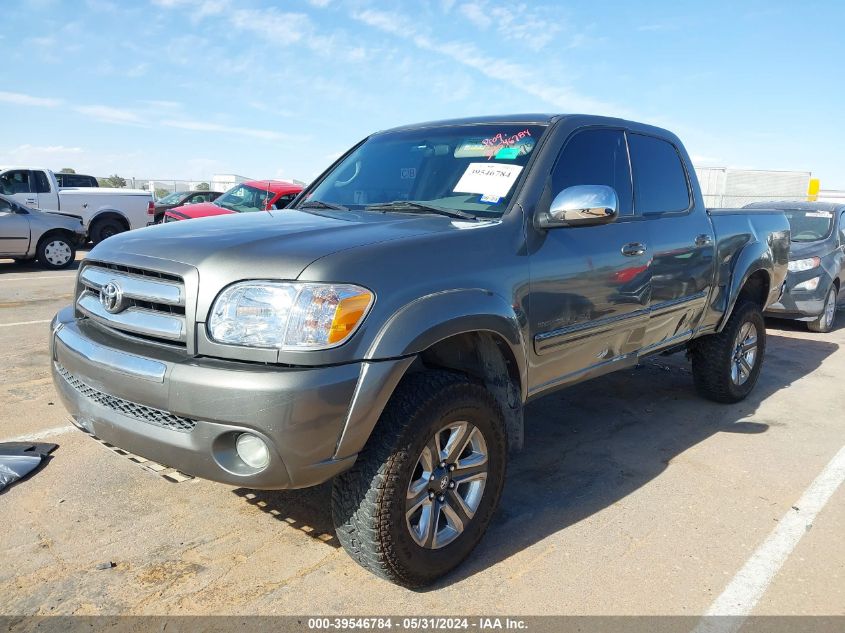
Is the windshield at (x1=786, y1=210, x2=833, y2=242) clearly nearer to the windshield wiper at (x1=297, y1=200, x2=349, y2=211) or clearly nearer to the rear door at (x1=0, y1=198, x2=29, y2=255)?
the windshield wiper at (x1=297, y1=200, x2=349, y2=211)

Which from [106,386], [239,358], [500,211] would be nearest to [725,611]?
[500,211]

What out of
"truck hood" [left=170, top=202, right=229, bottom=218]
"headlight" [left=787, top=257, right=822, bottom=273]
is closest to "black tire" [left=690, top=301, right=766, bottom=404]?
"headlight" [left=787, top=257, right=822, bottom=273]

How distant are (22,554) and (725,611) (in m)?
2.87

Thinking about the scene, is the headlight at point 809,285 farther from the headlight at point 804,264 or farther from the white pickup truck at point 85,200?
the white pickup truck at point 85,200

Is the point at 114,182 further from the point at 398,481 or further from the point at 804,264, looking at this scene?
the point at 398,481

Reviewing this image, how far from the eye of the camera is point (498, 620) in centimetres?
256

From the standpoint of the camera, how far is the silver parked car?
12.0 metres

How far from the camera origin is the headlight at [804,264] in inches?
334

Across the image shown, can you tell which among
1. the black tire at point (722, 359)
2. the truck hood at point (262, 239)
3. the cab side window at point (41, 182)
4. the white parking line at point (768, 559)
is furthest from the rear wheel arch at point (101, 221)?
the white parking line at point (768, 559)

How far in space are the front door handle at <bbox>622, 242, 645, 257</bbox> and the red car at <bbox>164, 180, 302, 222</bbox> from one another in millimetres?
9337

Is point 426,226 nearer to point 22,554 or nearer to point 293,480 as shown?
point 293,480

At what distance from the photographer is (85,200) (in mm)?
16000

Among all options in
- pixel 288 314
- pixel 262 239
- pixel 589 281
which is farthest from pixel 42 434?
pixel 589 281

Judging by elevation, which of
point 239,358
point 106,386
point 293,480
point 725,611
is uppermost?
point 239,358
